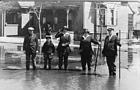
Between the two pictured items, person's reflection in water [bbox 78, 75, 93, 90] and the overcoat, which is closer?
person's reflection in water [bbox 78, 75, 93, 90]

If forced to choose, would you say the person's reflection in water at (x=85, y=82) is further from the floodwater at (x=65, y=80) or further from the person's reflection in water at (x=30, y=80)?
the person's reflection in water at (x=30, y=80)

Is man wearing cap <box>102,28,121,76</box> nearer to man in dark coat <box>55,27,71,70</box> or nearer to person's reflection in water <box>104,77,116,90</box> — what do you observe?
person's reflection in water <box>104,77,116,90</box>

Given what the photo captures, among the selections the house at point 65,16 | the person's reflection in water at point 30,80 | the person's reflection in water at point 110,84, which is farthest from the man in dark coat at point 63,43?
the house at point 65,16

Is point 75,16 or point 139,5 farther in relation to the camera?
point 139,5

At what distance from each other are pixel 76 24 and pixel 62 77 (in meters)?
35.1

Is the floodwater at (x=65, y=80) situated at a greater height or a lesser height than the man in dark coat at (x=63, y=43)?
lesser

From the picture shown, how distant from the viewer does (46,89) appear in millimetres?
10586

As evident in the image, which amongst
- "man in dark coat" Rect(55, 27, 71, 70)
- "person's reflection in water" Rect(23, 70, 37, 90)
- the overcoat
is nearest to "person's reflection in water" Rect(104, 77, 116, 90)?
the overcoat

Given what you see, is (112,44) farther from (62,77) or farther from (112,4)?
(112,4)

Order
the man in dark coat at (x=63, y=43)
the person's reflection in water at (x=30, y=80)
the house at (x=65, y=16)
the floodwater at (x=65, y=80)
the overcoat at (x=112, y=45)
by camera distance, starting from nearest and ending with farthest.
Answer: the person's reflection in water at (x=30, y=80)
the floodwater at (x=65, y=80)
the overcoat at (x=112, y=45)
the man in dark coat at (x=63, y=43)
the house at (x=65, y=16)

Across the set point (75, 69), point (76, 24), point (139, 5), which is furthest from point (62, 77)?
point (139, 5)

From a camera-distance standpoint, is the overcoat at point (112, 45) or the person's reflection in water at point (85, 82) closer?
the person's reflection in water at point (85, 82)

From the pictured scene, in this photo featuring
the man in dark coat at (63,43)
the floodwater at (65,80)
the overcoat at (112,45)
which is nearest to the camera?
the floodwater at (65,80)

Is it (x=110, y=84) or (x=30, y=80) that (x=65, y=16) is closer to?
(x=30, y=80)
